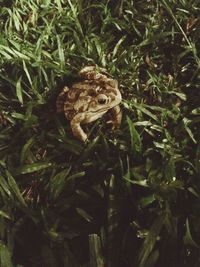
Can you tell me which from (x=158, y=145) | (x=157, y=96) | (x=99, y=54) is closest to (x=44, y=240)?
(x=158, y=145)

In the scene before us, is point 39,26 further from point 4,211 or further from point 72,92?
point 4,211

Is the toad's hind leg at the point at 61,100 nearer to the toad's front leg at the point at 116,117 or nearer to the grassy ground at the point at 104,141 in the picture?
the grassy ground at the point at 104,141

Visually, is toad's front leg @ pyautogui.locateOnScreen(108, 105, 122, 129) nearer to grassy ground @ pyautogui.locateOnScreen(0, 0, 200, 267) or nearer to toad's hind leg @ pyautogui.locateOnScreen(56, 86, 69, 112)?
grassy ground @ pyautogui.locateOnScreen(0, 0, 200, 267)

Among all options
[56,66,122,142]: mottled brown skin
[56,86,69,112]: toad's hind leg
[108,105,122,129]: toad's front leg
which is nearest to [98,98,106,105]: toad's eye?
[56,66,122,142]: mottled brown skin

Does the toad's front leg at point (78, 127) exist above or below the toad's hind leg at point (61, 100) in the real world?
below

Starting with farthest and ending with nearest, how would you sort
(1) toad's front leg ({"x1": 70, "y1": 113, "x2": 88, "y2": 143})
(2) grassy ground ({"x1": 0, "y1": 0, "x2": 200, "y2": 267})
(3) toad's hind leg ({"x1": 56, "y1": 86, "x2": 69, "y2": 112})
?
(3) toad's hind leg ({"x1": 56, "y1": 86, "x2": 69, "y2": 112})
(1) toad's front leg ({"x1": 70, "y1": 113, "x2": 88, "y2": 143})
(2) grassy ground ({"x1": 0, "y1": 0, "x2": 200, "y2": 267})

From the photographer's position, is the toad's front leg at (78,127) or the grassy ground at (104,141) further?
the toad's front leg at (78,127)

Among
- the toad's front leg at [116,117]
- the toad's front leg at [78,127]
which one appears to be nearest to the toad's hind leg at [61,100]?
the toad's front leg at [78,127]

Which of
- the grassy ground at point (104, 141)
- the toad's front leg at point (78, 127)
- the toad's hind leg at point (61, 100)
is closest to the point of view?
the grassy ground at point (104, 141)

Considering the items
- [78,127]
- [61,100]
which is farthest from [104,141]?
[61,100]
